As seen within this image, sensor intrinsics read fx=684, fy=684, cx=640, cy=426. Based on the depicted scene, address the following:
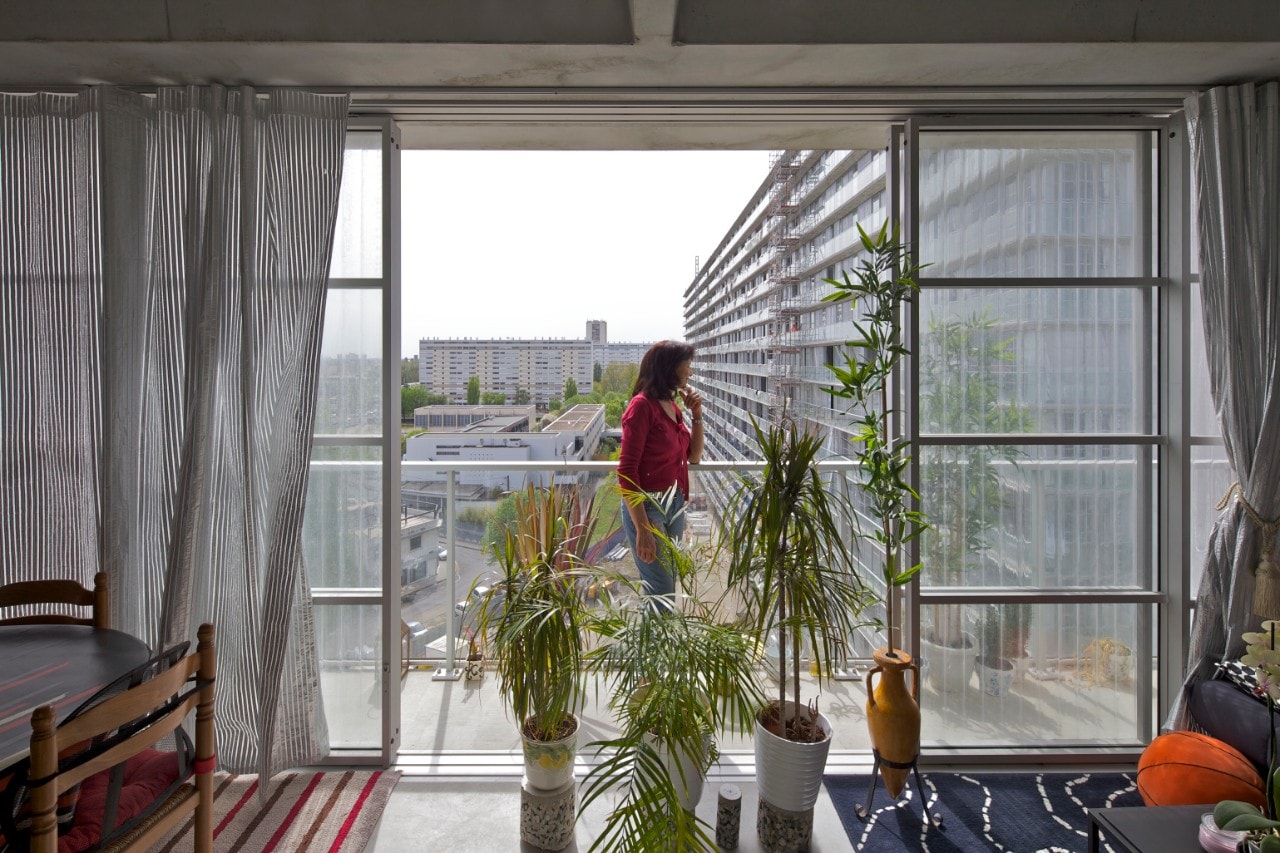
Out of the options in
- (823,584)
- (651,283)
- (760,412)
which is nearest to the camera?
(823,584)

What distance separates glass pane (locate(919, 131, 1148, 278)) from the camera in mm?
2494

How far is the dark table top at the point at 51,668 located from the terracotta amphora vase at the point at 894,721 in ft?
6.83

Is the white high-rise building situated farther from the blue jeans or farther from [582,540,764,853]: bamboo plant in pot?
[582,540,764,853]: bamboo plant in pot

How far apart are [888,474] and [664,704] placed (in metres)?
1.08

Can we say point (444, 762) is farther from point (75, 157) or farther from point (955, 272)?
point (955, 272)

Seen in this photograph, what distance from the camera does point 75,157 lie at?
2279 millimetres

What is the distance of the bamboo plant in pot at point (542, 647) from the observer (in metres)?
1.98

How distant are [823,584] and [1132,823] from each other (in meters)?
0.89

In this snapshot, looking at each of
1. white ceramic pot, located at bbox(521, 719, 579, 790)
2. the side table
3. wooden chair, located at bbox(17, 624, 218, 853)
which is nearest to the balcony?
white ceramic pot, located at bbox(521, 719, 579, 790)

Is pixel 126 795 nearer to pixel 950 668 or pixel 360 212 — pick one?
pixel 360 212

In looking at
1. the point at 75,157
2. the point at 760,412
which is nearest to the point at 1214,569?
the point at 760,412

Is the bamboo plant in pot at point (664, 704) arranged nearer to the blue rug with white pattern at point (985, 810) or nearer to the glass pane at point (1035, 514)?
the blue rug with white pattern at point (985, 810)

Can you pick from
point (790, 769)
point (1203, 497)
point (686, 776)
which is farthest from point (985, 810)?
point (1203, 497)

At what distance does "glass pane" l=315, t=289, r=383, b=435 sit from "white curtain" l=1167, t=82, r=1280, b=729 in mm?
2891
